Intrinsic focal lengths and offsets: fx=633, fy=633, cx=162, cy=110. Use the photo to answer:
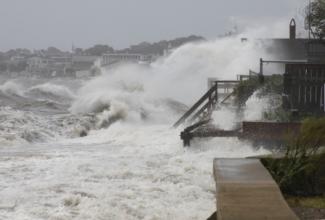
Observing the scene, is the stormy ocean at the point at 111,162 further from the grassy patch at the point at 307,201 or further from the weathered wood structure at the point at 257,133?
the grassy patch at the point at 307,201

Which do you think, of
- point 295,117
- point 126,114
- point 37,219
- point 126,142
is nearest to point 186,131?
point 295,117

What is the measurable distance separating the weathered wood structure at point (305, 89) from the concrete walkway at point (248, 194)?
8.24 meters

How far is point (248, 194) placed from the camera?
7145mm

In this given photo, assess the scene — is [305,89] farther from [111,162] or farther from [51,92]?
[51,92]

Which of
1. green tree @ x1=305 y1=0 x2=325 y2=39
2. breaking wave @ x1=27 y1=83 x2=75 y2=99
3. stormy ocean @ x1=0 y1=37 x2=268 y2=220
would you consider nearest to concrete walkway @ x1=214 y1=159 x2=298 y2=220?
stormy ocean @ x1=0 y1=37 x2=268 y2=220

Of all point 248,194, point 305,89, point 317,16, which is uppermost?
point 317,16

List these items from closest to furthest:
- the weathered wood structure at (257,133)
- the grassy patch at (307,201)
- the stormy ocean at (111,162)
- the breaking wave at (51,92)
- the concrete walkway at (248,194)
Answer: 1. the concrete walkway at (248,194)
2. the grassy patch at (307,201)
3. the stormy ocean at (111,162)
4. the weathered wood structure at (257,133)
5. the breaking wave at (51,92)

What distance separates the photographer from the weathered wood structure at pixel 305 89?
16.8 meters

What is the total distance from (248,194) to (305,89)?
407 inches

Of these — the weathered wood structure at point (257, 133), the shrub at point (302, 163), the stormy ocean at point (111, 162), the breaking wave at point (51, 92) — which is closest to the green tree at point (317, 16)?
the stormy ocean at point (111, 162)

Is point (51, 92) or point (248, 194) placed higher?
point (248, 194)

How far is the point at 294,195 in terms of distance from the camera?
859cm

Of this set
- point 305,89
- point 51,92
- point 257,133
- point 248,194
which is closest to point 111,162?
point 257,133

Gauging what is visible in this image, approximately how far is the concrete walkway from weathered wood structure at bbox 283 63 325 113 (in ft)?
27.1
